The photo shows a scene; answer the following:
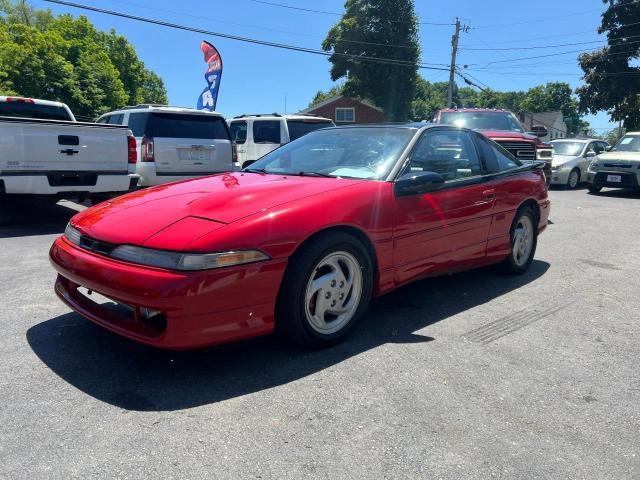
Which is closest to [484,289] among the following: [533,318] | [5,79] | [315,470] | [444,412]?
[533,318]

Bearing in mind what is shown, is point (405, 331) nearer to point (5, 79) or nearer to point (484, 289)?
point (484, 289)

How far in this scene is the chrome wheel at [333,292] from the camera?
10.1 ft

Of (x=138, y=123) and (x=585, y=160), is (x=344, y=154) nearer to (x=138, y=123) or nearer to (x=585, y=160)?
(x=138, y=123)

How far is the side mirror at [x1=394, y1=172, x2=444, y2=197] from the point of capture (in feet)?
11.6

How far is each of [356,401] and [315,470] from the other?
22.9 inches

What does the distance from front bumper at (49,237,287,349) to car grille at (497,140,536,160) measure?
24.6 ft

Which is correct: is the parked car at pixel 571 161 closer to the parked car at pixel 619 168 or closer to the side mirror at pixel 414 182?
the parked car at pixel 619 168

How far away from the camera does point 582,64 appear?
3100 centimetres

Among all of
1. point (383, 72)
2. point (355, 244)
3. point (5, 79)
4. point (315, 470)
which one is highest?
point (383, 72)

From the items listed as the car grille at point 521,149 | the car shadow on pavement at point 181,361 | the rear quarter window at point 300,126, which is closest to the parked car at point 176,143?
the rear quarter window at point 300,126

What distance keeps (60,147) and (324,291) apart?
16.9 feet

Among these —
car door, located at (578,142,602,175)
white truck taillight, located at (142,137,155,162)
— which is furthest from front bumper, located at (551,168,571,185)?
white truck taillight, located at (142,137,155,162)

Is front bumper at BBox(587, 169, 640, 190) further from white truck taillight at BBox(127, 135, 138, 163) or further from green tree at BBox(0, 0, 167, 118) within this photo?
green tree at BBox(0, 0, 167, 118)

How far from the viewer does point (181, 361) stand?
2.96 m
